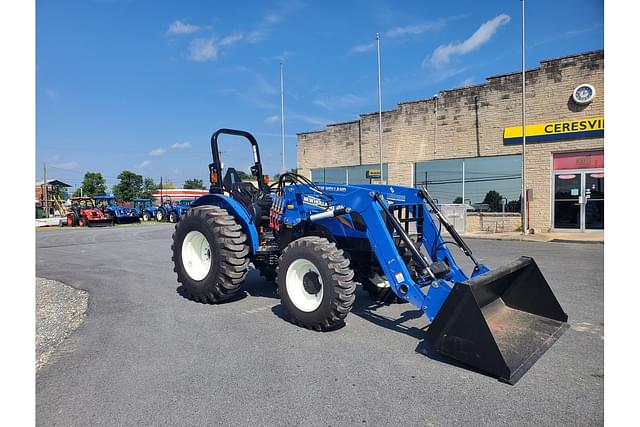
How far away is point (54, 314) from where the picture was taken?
17.4 feet

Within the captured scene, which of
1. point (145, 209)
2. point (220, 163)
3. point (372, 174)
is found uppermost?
point (372, 174)

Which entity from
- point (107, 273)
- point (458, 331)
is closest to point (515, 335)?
point (458, 331)

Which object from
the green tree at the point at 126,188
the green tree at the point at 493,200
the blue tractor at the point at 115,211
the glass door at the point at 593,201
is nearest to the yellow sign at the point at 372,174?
the green tree at the point at 493,200

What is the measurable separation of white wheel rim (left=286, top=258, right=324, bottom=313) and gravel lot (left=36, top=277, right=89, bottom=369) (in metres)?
2.51

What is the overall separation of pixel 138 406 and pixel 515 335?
11.0 ft

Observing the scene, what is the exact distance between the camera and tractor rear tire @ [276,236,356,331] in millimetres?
4137

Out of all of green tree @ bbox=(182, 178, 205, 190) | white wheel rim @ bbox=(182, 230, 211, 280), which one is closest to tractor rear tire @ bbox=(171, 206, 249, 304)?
white wheel rim @ bbox=(182, 230, 211, 280)

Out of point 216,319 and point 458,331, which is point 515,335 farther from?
point 216,319

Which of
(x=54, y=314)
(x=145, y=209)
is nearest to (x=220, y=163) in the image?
(x=54, y=314)

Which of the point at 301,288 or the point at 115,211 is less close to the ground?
the point at 115,211

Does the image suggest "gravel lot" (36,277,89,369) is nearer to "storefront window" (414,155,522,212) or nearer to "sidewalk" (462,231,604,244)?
"sidewalk" (462,231,604,244)

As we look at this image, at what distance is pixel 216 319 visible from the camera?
491 cm

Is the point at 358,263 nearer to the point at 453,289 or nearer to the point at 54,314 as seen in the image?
the point at 453,289

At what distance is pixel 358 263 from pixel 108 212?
86.2 ft
